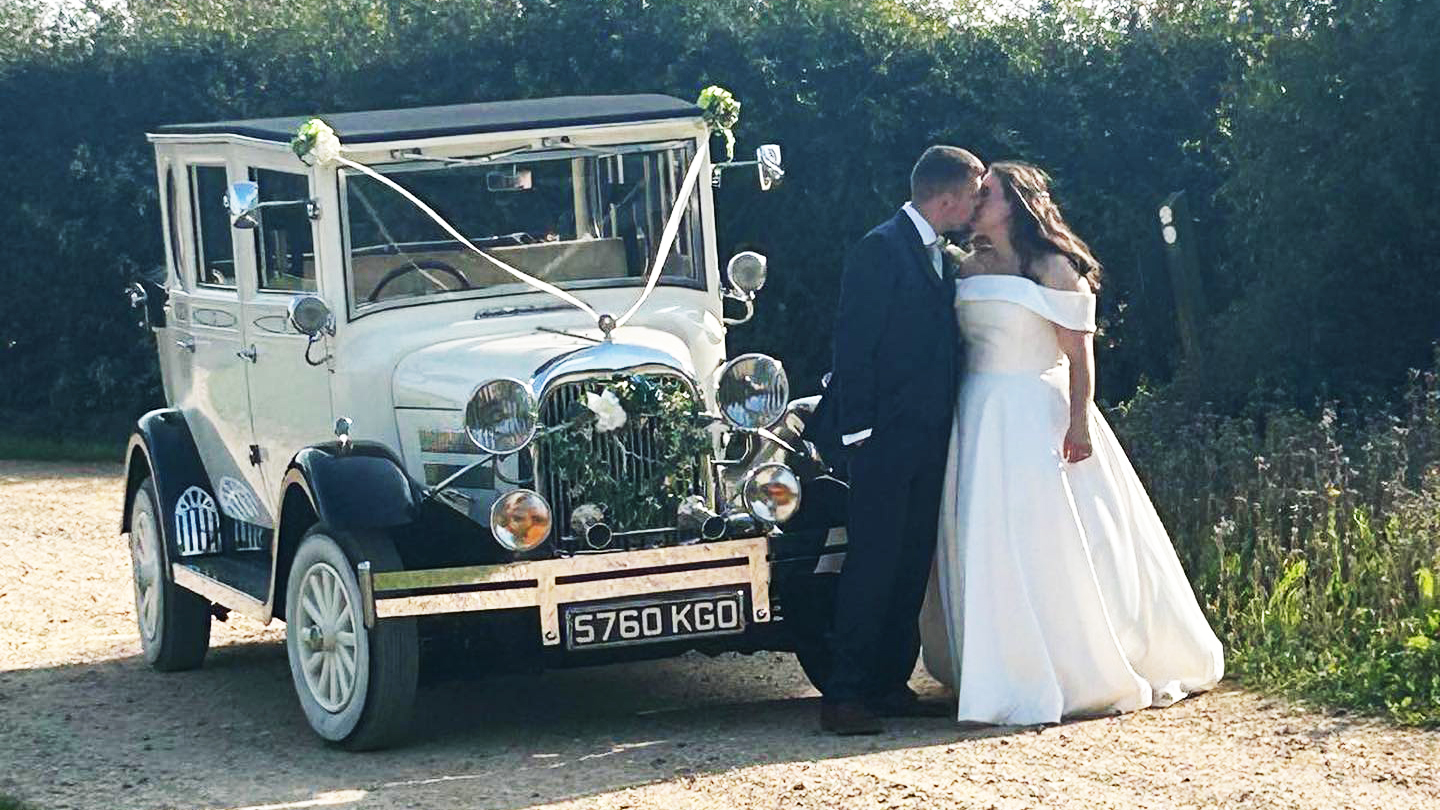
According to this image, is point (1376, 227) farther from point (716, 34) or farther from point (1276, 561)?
point (716, 34)

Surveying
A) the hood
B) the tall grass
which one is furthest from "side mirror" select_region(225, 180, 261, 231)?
the tall grass

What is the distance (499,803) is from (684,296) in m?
2.61

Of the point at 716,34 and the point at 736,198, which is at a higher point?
the point at 716,34

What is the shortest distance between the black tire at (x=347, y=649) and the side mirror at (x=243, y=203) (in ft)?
3.80

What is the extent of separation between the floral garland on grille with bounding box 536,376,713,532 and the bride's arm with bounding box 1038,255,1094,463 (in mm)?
1207

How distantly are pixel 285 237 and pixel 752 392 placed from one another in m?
2.06

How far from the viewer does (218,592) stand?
8.79m

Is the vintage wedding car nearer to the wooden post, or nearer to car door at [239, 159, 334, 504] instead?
car door at [239, 159, 334, 504]

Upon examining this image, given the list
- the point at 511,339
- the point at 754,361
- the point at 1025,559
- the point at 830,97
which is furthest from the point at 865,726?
the point at 830,97

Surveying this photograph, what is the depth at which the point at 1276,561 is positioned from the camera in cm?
888

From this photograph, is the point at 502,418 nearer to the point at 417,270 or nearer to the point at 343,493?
the point at 343,493

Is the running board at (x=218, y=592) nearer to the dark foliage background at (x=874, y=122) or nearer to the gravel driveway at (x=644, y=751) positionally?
the gravel driveway at (x=644, y=751)

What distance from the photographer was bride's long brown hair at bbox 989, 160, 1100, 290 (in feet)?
25.4

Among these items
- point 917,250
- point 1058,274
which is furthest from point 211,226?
point 1058,274
